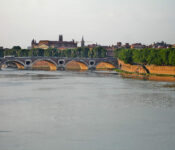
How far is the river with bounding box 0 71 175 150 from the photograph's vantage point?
1799cm

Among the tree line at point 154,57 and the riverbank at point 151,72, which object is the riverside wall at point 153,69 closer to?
the riverbank at point 151,72

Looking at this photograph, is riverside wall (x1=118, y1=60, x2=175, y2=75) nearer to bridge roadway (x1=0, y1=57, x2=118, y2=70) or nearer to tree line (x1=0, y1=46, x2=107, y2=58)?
bridge roadway (x1=0, y1=57, x2=118, y2=70)

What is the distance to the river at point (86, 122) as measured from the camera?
18.0 m

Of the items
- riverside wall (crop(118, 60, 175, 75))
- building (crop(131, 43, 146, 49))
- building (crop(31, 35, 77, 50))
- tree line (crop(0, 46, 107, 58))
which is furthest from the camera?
building (crop(31, 35, 77, 50))

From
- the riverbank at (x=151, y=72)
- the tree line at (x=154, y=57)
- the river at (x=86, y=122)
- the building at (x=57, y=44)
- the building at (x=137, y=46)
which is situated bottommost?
the river at (x=86, y=122)

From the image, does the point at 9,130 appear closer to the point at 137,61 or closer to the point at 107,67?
the point at 137,61

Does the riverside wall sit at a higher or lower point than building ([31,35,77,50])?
lower

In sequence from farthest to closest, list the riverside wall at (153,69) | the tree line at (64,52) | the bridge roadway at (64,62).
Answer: the tree line at (64,52) → the bridge roadway at (64,62) → the riverside wall at (153,69)

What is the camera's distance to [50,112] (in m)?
24.9

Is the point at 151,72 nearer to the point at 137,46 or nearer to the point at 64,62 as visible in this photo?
the point at 64,62

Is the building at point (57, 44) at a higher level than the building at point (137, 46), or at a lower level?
higher

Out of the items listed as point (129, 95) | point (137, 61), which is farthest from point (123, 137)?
point (137, 61)

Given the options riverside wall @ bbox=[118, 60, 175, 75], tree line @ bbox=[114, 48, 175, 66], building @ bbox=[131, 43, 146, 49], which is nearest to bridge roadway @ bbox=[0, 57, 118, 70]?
riverside wall @ bbox=[118, 60, 175, 75]

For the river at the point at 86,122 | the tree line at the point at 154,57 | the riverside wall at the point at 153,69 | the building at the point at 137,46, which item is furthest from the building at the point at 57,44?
the river at the point at 86,122
